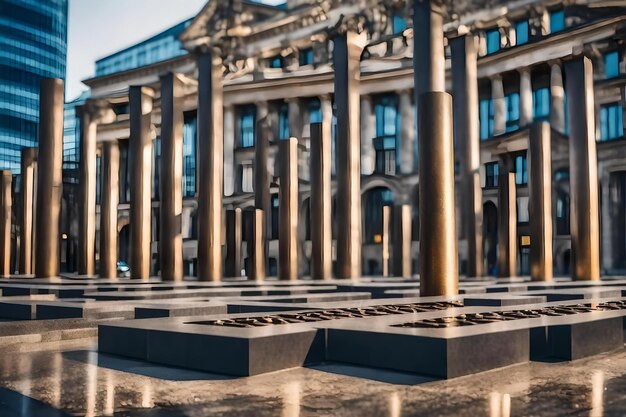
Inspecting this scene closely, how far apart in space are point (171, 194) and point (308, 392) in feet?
80.7

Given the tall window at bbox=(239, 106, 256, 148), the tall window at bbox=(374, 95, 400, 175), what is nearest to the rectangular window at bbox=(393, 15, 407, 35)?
the tall window at bbox=(374, 95, 400, 175)

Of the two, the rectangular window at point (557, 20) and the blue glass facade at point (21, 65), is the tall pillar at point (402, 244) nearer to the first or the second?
the rectangular window at point (557, 20)

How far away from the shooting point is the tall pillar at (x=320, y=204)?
1220 inches

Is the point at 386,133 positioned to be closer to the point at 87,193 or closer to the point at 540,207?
the point at 87,193

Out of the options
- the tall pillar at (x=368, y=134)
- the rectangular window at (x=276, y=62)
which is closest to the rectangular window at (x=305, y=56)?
the rectangular window at (x=276, y=62)

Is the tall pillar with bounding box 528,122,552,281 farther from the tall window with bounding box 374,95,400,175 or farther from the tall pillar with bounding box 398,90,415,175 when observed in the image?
the tall window with bounding box 374,95,400,175

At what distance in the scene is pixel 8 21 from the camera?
108000 millimetres

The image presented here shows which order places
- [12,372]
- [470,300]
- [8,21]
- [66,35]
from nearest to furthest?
[12,372], [470,300], [8,21], [66,35]

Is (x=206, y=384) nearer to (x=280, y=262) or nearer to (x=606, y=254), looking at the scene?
(x=280, y=262)

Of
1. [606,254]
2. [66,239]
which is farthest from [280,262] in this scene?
[66,239]

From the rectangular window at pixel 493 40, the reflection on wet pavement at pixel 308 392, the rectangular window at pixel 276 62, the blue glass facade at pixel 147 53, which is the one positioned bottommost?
the reflection on wet pavement at pixel 308 392

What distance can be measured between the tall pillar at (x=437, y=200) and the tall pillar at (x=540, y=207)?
12422mm

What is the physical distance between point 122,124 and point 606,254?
41.9 m

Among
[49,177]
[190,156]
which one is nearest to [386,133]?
[190,156]
